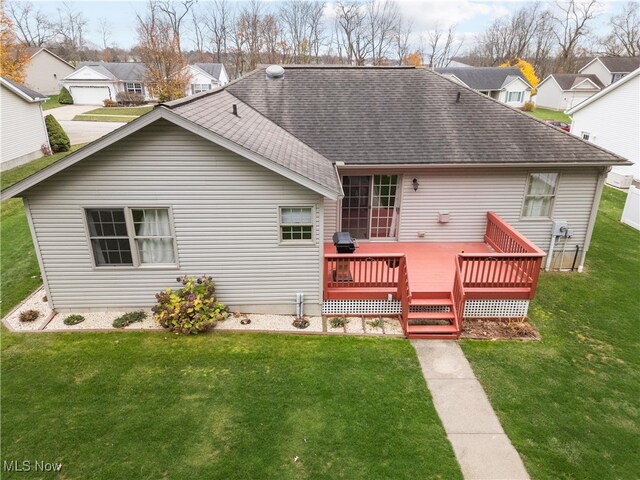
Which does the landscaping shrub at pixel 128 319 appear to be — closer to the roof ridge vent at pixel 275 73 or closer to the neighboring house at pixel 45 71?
the roof ridge vent at pixel 275 73

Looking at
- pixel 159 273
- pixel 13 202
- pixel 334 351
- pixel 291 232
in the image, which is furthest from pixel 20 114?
pixel 334 351

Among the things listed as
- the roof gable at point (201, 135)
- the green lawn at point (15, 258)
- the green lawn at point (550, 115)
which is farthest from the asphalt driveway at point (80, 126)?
the green lawn at point (550, 115)

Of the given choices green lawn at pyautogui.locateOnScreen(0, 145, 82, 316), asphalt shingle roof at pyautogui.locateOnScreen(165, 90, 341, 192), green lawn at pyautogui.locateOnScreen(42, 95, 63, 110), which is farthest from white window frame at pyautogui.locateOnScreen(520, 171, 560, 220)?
green lawn at pyautogui.locateOnScreen(42, 95, 63, 110)

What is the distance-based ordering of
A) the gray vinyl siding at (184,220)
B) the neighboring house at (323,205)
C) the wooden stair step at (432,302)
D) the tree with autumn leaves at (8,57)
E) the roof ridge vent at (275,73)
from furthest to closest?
1. the tree with autumn leaves at (8,57)
2. the roof ridge vent at (275,73)
3. the wooden stair step at (432,302)
4. the neighboring house at (323,205)
5. the gray vinyl siding at (184,220)

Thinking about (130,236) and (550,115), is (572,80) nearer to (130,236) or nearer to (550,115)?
(550,115)

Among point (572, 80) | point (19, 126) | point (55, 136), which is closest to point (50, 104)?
point (55, 136)

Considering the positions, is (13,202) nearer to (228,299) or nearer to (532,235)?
(228,299)
